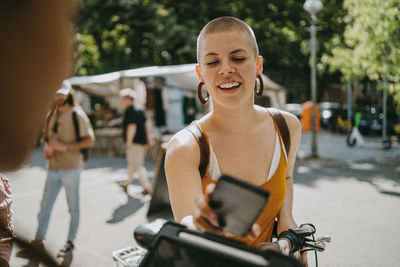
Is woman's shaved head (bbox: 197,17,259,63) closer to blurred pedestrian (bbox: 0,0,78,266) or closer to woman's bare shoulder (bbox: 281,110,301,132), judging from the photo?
woman's bare shoulder (bbox: 281,110,301,132)

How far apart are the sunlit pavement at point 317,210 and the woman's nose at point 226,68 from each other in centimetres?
95

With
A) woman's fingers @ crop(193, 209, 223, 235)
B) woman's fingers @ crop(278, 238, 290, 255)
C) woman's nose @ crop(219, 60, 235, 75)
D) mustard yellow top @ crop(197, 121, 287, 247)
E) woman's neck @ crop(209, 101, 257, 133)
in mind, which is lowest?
woman's fingers @ crop(278, 238, 290, 255)

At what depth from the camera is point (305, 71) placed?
2670 centimetres

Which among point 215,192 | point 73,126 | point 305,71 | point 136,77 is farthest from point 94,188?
point 305,71

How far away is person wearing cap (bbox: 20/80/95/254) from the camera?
4051 millimetres

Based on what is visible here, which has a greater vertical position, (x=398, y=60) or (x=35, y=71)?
(x=35, y=71)

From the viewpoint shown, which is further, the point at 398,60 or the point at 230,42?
the point at 398,60

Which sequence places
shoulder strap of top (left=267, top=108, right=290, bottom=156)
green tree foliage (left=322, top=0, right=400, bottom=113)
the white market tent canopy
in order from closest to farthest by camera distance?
shoulder strap of top (left=267, top=108, right=290, bottom=156) < green tree foliage (left=322, top=0, right=400, bottom=113) < the white market tent canopy

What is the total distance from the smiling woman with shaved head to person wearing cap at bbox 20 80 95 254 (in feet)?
9.76

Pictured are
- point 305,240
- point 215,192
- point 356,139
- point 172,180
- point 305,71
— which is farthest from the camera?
point 305,71

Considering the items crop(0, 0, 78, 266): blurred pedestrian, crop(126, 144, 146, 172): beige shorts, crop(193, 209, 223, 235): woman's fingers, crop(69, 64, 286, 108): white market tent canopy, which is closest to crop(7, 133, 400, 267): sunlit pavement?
crop(0, 0, 78, 266): blurred pedestrian

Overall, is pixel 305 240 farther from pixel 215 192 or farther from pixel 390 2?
pixel 390 2

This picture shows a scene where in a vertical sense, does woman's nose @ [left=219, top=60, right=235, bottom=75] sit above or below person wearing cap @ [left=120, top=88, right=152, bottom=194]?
above

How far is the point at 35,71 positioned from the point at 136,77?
37.7 ft
